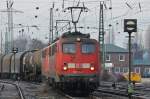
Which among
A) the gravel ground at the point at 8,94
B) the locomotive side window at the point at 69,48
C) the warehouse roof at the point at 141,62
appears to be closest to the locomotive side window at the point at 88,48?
the locomotive side window at the point at 69,48

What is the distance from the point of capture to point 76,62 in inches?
1065

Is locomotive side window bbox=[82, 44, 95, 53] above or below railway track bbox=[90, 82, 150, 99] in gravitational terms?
above

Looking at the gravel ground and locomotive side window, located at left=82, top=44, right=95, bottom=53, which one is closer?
the gravel ground

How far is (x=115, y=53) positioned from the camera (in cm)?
11900

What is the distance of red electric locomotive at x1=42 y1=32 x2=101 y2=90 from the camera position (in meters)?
26.8

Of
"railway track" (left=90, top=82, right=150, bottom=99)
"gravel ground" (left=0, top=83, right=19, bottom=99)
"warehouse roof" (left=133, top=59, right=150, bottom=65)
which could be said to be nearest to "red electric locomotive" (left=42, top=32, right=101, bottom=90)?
"railway track" (left=90, top=82, right=150, bottom=99)

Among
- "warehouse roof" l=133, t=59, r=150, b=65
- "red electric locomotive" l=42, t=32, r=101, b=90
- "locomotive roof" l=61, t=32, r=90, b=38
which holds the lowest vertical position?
"warehouse roof" l=133, t=59, r=150, b=65

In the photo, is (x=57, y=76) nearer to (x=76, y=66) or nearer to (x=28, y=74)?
(x=76, y=66)

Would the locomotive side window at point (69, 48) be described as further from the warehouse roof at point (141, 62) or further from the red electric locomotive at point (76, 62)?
the warehouse roof at point (141, 62)

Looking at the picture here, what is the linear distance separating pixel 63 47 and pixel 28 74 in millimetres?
29489

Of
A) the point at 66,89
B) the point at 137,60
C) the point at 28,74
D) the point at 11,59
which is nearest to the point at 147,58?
the point at 137,60

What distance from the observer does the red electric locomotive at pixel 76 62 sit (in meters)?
26.8

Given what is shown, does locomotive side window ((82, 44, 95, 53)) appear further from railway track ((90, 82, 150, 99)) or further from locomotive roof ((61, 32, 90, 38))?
railway track ((90, 82, 150, 99))

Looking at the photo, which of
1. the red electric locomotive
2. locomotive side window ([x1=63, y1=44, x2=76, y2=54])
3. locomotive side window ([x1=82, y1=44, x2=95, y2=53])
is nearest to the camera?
the red electric locomotive
